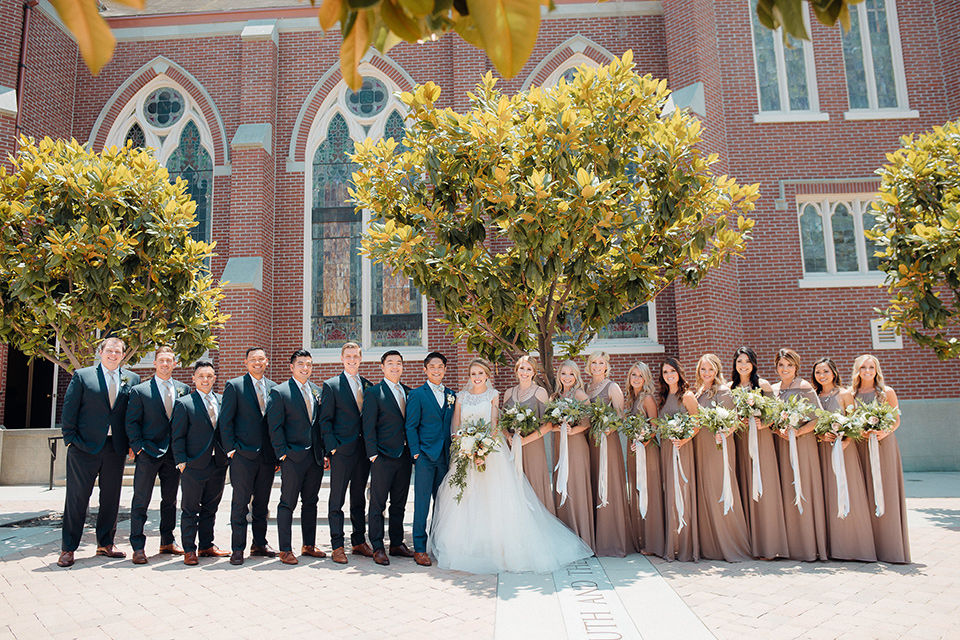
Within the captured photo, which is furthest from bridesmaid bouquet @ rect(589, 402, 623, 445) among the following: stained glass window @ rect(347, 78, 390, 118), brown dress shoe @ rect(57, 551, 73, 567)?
stained glass window @ rect(347, 78, 390, 118)

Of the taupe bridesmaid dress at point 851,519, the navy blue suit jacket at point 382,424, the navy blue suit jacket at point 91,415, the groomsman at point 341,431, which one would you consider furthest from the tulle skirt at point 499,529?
the navy blue suit jacket at point 91,415

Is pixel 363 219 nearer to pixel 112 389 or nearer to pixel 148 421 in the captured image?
pixel 112 389

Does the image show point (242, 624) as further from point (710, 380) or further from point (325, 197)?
point (325, 197)

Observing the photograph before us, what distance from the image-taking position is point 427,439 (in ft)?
21.8

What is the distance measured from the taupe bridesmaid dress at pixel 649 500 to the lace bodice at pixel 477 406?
1531 mm

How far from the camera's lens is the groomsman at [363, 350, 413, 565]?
655cm

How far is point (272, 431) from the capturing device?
6.46 meters

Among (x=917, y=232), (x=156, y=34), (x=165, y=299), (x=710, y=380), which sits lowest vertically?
(x=710, y=380)

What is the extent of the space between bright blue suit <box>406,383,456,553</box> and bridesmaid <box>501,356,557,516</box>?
73cm

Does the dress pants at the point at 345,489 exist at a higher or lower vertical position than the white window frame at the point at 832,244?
lower

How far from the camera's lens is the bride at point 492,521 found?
6.07 m

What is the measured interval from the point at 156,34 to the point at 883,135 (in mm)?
15921

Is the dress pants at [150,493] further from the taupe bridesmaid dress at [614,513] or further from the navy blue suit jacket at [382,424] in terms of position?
the taupe bridesmaid dress at [614,513]

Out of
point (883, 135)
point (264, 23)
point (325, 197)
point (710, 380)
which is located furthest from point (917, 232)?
point (264, 23)
